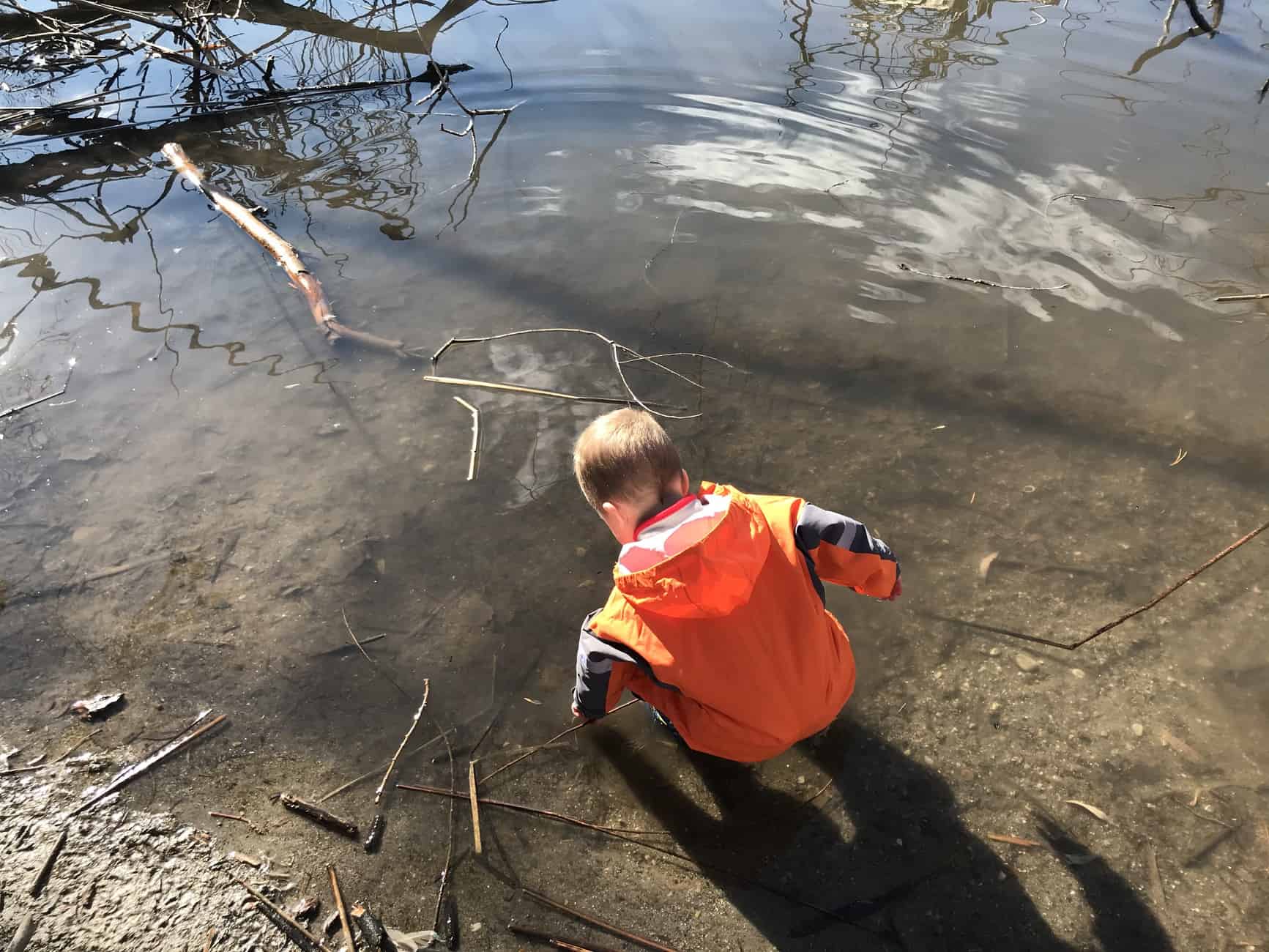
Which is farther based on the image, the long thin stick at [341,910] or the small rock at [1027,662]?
the small rock at [1027,662]

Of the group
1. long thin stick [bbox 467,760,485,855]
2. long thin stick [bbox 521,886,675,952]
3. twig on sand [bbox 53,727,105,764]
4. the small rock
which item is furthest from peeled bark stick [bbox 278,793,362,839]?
the small rock

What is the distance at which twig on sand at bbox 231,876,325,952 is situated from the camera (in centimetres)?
222

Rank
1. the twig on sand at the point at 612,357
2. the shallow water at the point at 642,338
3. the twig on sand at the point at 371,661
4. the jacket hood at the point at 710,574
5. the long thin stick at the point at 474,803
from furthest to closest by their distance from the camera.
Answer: the twig on sand at the point at 612,357 → the shallow water at the point at 642,338 → the twig on sand at the point at 371,661 → the long thin stick at the point at 474,803 → the jacket hood at the point at 710,574

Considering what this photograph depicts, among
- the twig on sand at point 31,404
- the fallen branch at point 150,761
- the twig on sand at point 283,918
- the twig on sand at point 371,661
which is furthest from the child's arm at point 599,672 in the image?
the twig on sand at point 31,404

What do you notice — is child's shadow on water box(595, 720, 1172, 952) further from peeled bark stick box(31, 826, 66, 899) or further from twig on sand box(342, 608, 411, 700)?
peeled bark stick box(31, 826, 66, 899)

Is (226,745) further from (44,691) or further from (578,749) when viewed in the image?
(578,749)

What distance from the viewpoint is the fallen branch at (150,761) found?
2.58 metres

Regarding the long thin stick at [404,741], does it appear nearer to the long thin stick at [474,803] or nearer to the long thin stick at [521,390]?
the long thin stick at [474,803]

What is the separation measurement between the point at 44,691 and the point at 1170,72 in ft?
29.3

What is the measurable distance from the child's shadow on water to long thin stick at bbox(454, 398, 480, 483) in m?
1.65

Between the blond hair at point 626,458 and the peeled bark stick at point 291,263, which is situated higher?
the blond hair at point 626,458

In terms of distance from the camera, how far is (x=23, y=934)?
2207 mm

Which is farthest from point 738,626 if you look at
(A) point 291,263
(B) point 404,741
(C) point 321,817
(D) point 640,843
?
(A) point 291,263

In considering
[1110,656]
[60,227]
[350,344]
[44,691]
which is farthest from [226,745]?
[60,227]
